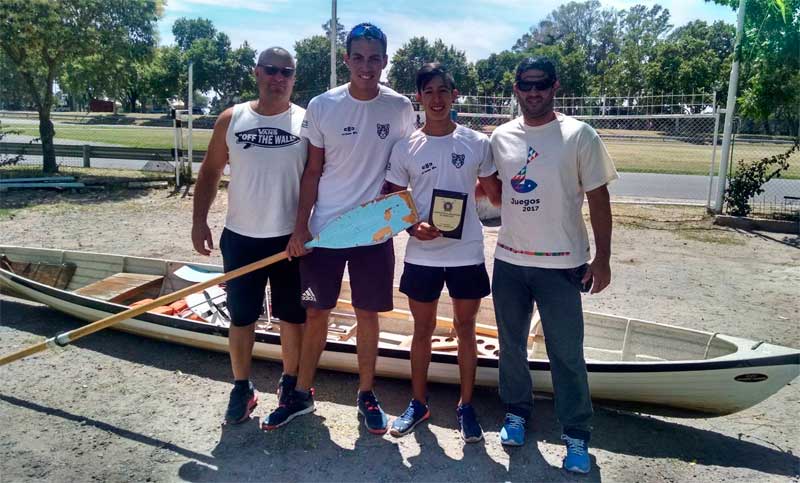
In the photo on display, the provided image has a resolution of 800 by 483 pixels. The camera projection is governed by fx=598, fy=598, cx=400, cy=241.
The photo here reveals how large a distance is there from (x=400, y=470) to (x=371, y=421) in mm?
509

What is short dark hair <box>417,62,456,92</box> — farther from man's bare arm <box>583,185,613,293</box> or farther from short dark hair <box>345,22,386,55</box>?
man's bare arm <box>583,185,613,293</box>

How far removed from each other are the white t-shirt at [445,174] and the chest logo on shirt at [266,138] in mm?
714

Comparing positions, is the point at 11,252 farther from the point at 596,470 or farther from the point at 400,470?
the point at 596,470

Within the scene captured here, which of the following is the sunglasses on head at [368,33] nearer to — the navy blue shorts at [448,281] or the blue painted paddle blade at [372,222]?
the blue painted paddle blade at [372,222]

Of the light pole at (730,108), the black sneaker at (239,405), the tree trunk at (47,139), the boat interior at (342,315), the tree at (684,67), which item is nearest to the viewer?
the black sneaker at (239,405)

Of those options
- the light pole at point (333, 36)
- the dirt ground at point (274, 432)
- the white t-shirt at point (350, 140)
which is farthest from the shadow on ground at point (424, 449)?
the light pole at point (333, 36)

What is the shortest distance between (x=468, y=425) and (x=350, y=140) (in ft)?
6.99

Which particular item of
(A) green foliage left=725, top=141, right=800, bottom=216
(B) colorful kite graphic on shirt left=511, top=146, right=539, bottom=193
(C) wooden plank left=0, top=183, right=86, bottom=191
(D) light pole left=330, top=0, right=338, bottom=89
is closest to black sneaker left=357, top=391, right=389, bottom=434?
(B) colorful kite graphic on shirt left=511, top=146, right=539, bottom=193

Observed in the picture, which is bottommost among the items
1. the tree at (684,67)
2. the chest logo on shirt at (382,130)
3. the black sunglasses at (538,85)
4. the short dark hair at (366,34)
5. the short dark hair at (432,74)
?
the chest logo on shirt at (382,130)

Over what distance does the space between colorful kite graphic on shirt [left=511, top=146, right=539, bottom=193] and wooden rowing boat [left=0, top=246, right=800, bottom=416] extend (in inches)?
60.4

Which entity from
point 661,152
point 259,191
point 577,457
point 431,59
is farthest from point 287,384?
point 431,59

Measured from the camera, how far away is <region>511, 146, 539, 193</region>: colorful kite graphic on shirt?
3613 mm

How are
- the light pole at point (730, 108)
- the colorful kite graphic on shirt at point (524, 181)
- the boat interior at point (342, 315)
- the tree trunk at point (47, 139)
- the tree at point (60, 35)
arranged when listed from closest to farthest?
the colorful kite graphic on shirt at point (524, 181) < the boat interior at point (342, 315) < the light pole at point (730, 108) < the tree at point (60, 35) < the tree trunk at point (47, 139)

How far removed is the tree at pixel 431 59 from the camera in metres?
60.1
